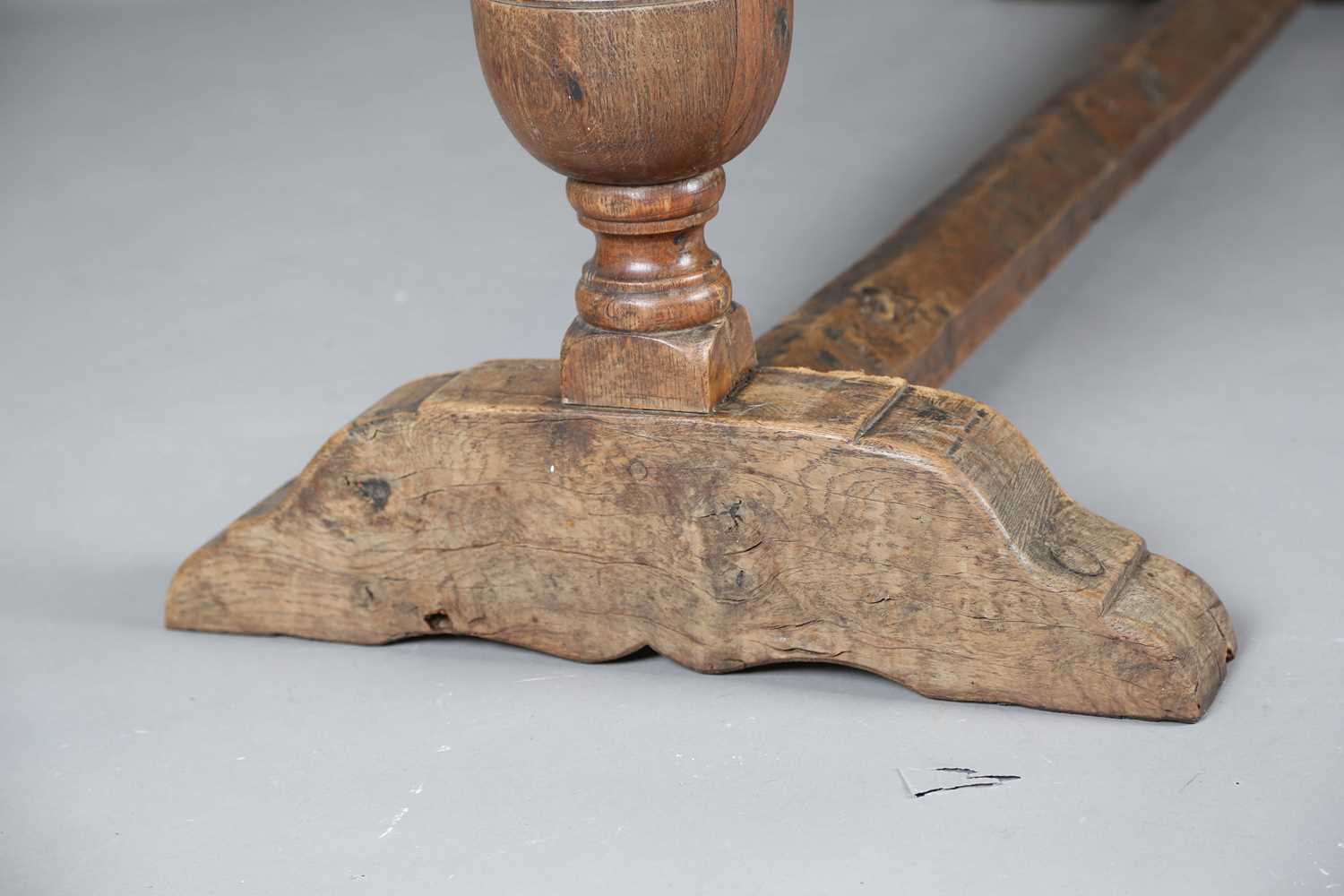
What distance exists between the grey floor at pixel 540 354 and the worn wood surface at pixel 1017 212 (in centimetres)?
9

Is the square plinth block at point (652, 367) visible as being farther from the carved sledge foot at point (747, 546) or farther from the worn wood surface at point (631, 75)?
the worn wood surface at point (631, 75)

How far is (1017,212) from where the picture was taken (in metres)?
2.47

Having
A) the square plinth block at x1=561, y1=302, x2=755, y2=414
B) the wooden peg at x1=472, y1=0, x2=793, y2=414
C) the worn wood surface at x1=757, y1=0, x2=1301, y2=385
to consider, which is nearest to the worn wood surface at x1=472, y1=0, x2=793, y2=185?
the wooden peg at x1=472, y1=0, x2=793, y2=414

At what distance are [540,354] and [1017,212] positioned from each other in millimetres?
693

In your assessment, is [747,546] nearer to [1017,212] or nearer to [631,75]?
[631,75]

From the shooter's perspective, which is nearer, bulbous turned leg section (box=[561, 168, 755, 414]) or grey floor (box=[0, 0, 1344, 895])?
grey floor (box=[0, 0, 1344, 895])

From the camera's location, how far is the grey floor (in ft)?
4.51

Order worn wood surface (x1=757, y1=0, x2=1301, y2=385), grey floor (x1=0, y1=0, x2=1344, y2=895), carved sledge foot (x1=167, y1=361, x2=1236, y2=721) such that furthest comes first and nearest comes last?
worn wood surface (x1=757, y1=0, x2=1301, y2=385)
carved sledge foot (x1=167, y1=361, x2=1236, y2=721)
grey floor (x1=0, y1=0, x2=1344, y2=895)

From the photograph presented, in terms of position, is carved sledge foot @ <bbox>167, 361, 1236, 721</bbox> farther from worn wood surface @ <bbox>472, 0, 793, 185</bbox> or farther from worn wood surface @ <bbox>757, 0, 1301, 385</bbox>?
worn wood surface @ <bbox>757, 0, 1301, 385</bbox>

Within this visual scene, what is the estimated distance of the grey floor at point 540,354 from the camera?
1376 millimetres

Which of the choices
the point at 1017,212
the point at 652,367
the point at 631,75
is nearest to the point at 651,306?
the point at 652,367

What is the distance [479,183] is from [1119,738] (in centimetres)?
197

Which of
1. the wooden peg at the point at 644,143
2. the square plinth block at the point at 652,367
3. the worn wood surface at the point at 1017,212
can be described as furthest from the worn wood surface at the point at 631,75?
the worn wood surface at the point at 1017,212

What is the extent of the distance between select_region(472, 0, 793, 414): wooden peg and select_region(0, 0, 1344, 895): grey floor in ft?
0.98
